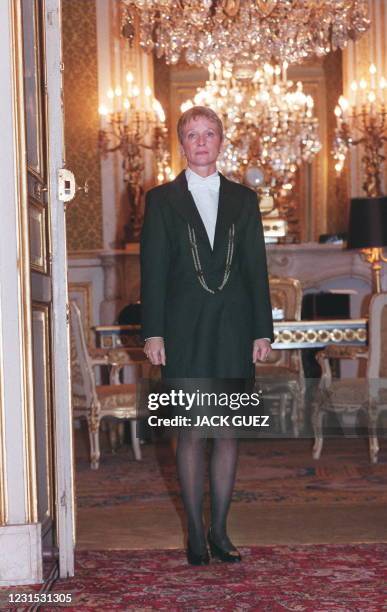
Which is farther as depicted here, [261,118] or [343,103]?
[343,103]

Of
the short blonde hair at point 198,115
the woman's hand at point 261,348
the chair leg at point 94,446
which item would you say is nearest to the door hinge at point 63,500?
the woman's hand at point 261,348

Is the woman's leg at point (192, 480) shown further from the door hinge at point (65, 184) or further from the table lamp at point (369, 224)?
→ the table lamp at point (369, 224)

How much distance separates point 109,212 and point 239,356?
17.6 feet

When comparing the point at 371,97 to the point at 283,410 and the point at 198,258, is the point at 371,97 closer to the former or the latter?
the point at 283,410

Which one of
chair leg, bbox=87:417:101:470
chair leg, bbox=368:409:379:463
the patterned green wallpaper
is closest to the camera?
chair leg, bbox=368:409:379:463

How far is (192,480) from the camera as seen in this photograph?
3.35 m

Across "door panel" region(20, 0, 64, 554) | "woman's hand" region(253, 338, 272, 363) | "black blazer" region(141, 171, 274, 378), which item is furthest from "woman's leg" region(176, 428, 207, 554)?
"door panel" region(20, 0, 64, 554)

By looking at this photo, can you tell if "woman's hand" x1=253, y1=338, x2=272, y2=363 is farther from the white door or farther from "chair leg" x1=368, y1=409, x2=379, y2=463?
"chair leg" x1=368, y1=409, x2=379, y2=463

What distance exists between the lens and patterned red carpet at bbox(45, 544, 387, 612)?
113 inches

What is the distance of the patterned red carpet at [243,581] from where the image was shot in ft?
9.41

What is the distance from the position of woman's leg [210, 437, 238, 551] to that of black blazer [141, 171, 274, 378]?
25 centimetres

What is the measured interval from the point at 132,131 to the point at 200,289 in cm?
521

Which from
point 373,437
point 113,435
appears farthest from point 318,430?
point 113,435

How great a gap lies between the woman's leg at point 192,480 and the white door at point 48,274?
1.26 feet
